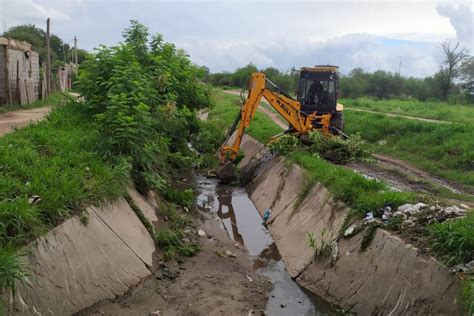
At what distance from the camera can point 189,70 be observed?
1602cm

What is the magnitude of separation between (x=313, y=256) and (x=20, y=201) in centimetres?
538

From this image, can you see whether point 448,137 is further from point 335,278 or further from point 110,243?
point 110,243

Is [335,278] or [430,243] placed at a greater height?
[430,243]

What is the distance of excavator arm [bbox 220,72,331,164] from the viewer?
14.0 m

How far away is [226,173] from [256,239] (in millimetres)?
4631

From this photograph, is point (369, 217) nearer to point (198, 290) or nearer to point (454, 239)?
point (454, 239)

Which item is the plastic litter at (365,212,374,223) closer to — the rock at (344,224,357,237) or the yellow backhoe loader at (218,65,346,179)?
the rock at (344,224,357,237)

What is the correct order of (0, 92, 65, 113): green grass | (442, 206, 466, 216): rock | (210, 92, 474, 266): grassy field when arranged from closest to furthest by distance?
(210, 92, 474, 266): grassy field → (442, 206, 466, 216): rock → (0, 92, 65, 113): green grass

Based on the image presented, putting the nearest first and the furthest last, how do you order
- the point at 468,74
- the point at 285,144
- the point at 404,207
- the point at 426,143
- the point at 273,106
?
the point at 404,207, the point at 273,106, the point at 285,144, the point at 426,143, the point at 468,74

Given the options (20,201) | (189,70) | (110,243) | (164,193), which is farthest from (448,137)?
(20,201)

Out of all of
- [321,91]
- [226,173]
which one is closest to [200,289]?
[226,173]

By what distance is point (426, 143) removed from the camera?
57.8 feet

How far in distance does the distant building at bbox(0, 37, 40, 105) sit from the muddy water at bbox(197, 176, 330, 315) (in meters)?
9.87

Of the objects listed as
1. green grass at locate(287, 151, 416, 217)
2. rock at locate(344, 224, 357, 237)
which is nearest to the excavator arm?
green grass at locate(287, 151, 416, 217)
